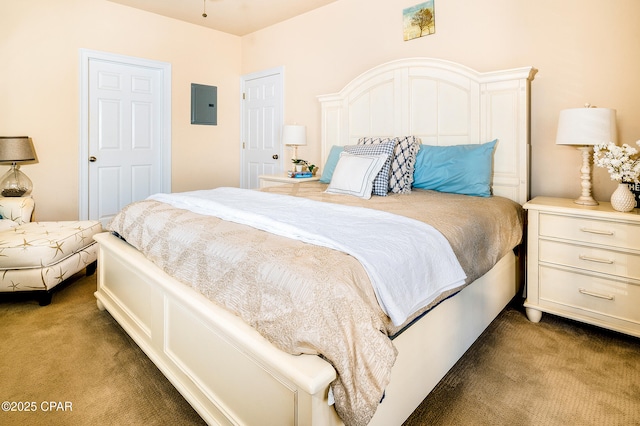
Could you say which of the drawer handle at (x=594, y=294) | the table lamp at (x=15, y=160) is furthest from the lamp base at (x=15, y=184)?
the drawer handle at (x=594, y=294)

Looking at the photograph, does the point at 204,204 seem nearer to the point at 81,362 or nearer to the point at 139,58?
the point at 81,362

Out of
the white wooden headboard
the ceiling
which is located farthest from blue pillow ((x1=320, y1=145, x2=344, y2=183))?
the ceiling

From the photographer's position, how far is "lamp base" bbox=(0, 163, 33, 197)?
10.7 feet

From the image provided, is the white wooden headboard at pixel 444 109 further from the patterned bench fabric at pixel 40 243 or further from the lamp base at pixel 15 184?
the lamp base at pixel 15 184

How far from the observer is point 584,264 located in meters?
2.08

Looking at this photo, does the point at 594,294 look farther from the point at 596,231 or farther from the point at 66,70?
the point at 66,70

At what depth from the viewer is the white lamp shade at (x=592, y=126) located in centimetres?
207

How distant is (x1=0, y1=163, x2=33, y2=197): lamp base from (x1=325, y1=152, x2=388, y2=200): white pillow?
9.39ft

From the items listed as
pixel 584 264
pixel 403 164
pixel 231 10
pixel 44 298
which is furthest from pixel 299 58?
pixel 584 264

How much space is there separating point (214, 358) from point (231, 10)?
3985 mm

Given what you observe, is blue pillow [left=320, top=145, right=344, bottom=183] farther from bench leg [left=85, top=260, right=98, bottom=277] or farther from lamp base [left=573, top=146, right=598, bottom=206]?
bench leg [left=85, top=260, right=98, bottom=277]

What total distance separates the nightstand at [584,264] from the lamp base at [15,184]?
163 inches

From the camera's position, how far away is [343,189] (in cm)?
255

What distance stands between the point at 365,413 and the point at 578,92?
8.42 ft
